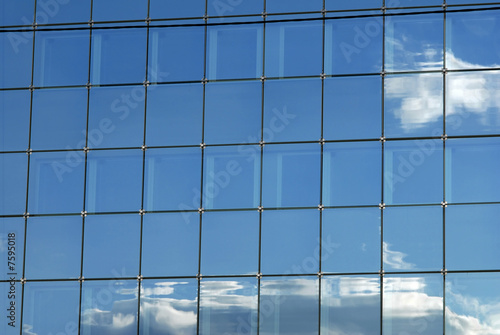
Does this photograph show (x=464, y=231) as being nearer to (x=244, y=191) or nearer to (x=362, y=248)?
(x=362, y=248)

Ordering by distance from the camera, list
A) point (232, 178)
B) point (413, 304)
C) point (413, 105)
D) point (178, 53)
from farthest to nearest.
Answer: point (178, 53), point (232, 178), point (413, 105), point (413, 304)

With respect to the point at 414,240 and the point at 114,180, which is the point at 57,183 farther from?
the point at 414,240

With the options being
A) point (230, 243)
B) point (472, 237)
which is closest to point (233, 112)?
point (230, 243)

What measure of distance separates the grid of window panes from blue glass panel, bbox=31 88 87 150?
5cm

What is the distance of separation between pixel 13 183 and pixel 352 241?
9.67 metres

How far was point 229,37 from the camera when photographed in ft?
87.3

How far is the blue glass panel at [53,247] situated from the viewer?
26109mm

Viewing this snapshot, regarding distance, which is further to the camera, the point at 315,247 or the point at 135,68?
the point at 135,68

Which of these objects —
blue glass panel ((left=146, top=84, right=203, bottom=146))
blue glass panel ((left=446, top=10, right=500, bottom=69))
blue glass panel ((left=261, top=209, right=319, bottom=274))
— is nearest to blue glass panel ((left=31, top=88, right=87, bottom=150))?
blue glass panel ((left=146, top=84, right=203, bottom=146))

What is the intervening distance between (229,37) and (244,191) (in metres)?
4.39

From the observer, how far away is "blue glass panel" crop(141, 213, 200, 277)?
25609 mm

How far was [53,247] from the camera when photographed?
26.3 m

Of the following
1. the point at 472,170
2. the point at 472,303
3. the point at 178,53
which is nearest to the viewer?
the point at 472,303

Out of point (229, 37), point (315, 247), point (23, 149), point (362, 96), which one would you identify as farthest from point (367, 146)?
point (23, 149)
